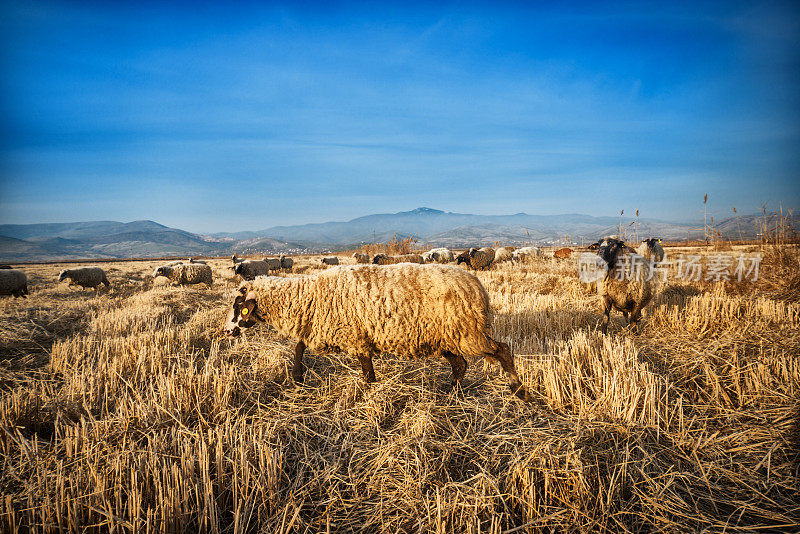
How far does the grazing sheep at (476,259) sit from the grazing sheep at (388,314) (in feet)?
52.5

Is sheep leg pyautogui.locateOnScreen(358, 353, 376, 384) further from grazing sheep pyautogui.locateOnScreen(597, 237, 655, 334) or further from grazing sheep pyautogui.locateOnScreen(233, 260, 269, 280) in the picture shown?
grazing sheep pyautogui.locateOnScreen(233, 260, 269, 280)

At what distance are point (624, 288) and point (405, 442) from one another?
6025 mm

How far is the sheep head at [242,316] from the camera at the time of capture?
4688mm

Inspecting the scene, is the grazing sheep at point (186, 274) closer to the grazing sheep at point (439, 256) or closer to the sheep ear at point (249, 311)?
the grazing sheep at point (439, 256)

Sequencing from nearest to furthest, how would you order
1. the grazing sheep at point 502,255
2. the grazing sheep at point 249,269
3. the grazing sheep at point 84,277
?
1. the grazing sheep at point 84,277
2. the grazing sheep at point 249,269
3. the grazing sheep at point 502,255

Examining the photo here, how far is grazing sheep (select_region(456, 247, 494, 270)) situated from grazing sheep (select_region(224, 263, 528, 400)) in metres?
16.0

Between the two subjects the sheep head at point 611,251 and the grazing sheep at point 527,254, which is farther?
the grazing sheep at point 527,254

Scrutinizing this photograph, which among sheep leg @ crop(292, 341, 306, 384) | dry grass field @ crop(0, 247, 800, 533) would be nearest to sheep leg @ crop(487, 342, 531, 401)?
dry grass field @ crop(0, 247, 800, 533)

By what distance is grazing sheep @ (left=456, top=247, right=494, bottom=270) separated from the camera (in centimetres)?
2020

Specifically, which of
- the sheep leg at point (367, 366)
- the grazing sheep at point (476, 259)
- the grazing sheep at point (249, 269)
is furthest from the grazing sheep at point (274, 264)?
the sheep leg at point (367, 366)

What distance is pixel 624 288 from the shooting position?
6.48 metres

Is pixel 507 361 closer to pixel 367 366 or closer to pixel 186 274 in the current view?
pixel 367 366

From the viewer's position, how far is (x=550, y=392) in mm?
3615

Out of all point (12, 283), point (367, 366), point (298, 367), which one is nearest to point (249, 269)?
point (12, 283)
